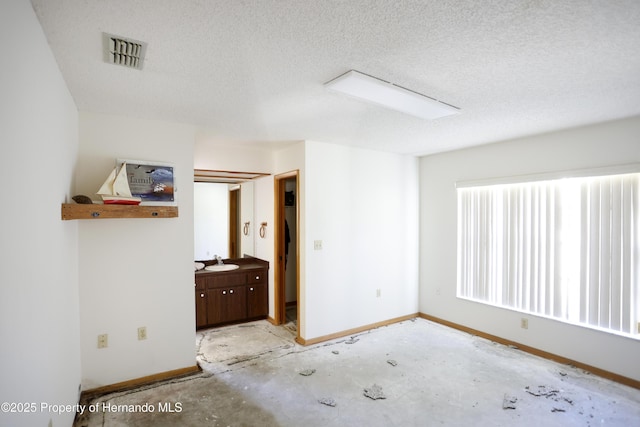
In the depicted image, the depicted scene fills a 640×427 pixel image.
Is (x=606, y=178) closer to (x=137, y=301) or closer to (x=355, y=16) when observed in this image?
(x=355, y=16)

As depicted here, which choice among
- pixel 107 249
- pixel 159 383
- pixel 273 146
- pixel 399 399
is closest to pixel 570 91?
pixel 399 399

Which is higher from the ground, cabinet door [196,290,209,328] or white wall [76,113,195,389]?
white wall [76,113,195,389]

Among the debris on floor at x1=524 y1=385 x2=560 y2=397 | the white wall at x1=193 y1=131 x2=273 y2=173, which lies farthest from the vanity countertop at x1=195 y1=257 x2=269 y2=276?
the debris on floor at x1=524 y1=385 x2=560 y2=397

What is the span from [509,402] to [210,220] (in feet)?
13.9

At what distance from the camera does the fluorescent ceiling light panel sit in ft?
6.95

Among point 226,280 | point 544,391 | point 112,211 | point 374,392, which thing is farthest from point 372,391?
point 112,211

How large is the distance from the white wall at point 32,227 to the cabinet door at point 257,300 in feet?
8.20

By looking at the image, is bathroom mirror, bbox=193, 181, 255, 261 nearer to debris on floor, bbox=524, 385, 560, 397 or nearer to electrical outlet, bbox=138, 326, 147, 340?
electrical outlet, bbox=138, 326, 147, 340

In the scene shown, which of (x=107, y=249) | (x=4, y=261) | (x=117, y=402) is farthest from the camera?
(x=107, y=249)

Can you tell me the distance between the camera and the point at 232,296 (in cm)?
454

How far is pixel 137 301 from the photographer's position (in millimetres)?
2992

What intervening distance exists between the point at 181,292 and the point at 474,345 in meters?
3.40

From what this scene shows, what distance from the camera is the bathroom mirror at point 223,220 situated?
16.0 ft

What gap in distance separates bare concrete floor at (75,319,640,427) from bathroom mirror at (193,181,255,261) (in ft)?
5.25
